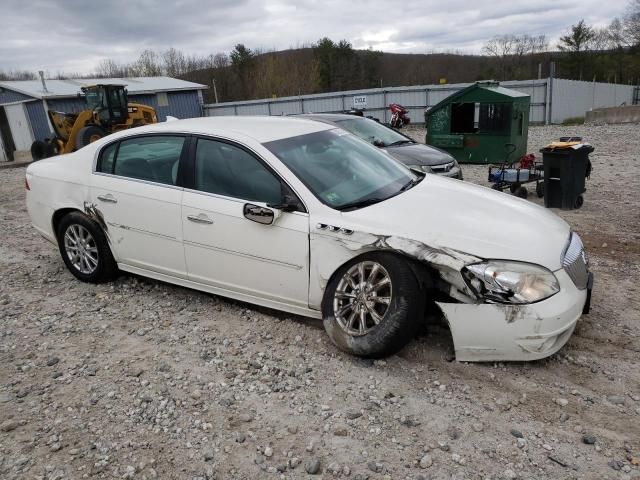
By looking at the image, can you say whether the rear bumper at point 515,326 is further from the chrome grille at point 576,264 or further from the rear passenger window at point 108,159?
the rear passenger window at point 108,159

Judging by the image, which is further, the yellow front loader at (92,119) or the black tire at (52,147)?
the black tire at (52,147)

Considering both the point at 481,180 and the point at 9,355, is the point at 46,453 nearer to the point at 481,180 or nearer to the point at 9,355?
the point at 9,355

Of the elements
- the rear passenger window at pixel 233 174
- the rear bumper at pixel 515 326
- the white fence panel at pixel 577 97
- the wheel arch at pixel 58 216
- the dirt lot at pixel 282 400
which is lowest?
the white fence panel at pixel 577 97

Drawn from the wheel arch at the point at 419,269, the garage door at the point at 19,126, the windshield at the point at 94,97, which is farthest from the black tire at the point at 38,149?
the wheel arch at the point at 419,269

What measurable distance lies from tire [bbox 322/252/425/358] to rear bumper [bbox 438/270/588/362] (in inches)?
8.9

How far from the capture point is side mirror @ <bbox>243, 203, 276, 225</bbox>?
3.57m

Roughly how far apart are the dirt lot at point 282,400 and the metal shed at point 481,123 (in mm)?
7733

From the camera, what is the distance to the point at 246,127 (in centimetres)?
419

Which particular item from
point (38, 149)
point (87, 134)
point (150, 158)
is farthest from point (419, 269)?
point (38, 149)

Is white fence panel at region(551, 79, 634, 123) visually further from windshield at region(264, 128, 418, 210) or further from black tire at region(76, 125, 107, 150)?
windshield at region(264, 128, 418, 210)

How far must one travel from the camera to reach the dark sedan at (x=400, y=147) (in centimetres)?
810

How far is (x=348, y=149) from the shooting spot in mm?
4316

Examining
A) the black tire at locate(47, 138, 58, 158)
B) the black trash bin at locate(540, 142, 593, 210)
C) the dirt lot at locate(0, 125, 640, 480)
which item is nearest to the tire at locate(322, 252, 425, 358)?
the dirt lot at locate(0, 125, 640, 480)

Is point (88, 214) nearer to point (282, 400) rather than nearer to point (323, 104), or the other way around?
point (282, 400)
